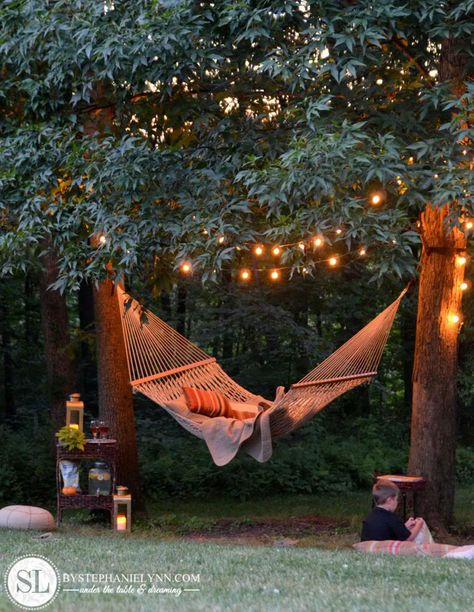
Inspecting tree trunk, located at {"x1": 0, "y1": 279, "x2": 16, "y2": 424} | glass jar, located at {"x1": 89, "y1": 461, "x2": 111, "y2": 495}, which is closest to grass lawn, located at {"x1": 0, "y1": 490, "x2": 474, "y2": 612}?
glass jar, located at {"x1": 89, "y1": 461, "x2": 111, "y2": 495}

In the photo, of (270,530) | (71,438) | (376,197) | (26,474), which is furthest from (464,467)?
(376,197)

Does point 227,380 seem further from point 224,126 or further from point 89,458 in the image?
point 224,126

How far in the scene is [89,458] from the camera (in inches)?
246

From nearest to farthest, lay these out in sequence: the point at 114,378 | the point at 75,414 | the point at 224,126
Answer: the point at 224,126
the point at 75,414
the point at 114,378

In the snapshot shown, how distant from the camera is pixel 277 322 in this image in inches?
388

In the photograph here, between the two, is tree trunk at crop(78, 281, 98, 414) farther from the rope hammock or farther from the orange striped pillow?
the orange striped pillow

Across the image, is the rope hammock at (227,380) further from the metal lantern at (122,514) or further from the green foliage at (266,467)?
the green foliage at (266,467)

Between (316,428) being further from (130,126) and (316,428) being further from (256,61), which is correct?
(256,61)

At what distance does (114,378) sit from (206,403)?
1.13 m

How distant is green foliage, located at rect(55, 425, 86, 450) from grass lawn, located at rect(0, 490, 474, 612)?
579mm

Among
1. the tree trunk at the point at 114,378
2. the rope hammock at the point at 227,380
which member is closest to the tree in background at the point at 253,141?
the rope hammock at the point at 227,380

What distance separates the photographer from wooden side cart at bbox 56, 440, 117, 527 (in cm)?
622

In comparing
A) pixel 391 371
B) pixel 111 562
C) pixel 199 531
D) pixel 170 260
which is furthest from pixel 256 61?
pixel 391 371

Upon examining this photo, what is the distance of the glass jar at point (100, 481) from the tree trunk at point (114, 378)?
0.77 m
